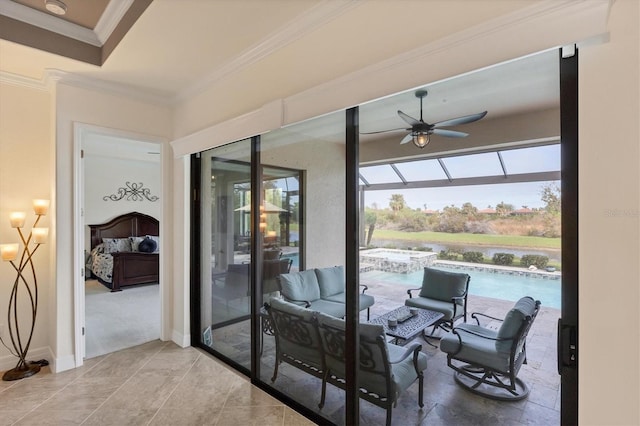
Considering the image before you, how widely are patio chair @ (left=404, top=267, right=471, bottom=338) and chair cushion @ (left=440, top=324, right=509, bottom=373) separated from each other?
72 millimetres

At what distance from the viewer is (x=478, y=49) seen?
57.0 inches

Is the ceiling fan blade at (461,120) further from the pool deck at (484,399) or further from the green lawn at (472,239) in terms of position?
the pool deck at (484,399)

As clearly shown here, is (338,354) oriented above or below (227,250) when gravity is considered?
below

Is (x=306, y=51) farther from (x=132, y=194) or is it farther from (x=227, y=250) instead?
(x=132, y=194)

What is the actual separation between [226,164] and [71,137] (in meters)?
1.48

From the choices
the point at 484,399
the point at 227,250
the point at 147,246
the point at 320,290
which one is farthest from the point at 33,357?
the point at 484,399

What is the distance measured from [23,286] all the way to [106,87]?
86.3 inches

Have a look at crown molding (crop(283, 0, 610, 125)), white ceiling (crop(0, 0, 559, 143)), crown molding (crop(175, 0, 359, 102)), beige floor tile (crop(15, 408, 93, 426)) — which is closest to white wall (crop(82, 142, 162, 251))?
white ceiling (crop(0, 0, 559, 143))

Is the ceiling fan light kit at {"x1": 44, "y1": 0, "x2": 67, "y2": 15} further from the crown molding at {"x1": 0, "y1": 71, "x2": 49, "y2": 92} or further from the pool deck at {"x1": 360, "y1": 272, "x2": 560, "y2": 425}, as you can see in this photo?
the pool deck at {"x1": 360, "y1": 272, "x2": 560, "y2": 425}

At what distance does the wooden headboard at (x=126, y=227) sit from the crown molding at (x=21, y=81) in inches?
191

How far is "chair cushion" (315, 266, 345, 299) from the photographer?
2215 millimetres

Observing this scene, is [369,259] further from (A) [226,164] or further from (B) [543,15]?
(A) [226,164]

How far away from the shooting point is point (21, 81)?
3059 mm
